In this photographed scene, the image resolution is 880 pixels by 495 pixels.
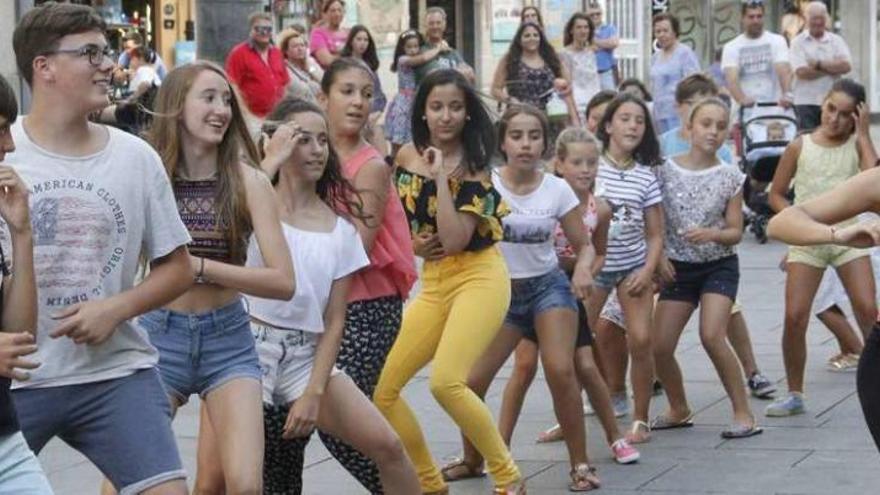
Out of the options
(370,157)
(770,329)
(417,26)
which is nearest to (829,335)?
(770,329)

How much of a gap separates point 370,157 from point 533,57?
10731mm

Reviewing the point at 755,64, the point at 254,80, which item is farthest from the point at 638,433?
the point at 755,64

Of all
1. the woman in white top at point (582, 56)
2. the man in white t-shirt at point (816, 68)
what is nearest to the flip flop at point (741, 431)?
the man in white t-shirt at point (816, 68)

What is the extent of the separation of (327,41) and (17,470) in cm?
1542

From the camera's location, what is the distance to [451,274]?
7914mm

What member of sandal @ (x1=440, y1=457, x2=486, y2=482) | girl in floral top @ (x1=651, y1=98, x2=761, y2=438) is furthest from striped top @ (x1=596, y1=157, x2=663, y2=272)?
sandal @ (x1=440, y1=457, x2=486, y2=482)

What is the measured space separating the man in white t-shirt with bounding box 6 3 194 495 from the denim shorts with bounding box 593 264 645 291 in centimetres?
442

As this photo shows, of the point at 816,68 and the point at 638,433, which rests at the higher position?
the point at 816,68

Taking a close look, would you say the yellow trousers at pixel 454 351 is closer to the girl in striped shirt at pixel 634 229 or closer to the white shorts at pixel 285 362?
the white shorts at pixel 285 362

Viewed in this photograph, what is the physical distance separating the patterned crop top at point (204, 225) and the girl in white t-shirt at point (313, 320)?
274 millimetres

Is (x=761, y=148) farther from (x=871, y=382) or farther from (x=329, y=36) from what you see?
(x=871, y=382)

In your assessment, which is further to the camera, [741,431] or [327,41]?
[327,41]

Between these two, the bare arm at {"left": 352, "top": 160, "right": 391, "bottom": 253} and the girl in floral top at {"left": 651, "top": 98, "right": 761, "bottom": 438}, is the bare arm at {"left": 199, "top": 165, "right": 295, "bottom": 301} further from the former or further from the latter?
the girl in floral top at {"left": 651, "top": 98, "right": 761, "bottom": 438}

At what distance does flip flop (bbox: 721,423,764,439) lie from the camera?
931cm
